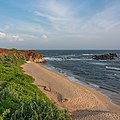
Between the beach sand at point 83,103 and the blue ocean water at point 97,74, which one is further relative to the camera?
the blue ocean water at point 97,74

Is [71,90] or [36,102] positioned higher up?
[36,102]

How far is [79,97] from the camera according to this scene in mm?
17750

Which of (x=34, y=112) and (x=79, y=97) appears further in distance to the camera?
(x=79, y=97)

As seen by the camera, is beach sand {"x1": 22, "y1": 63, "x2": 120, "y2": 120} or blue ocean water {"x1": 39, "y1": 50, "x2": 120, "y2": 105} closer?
beach sand {"x1": 22, "y1": 63, "x2": 120, "y2": 120}

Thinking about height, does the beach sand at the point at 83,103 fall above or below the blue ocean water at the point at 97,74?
above

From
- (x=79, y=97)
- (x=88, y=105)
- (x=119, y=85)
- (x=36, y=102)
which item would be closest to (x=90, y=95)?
(x=79, y=97)

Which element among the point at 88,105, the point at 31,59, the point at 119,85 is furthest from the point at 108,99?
the point at 31,59

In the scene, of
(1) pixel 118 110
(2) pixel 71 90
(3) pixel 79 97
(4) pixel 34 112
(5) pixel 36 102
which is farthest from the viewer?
(2) pixel 71 90

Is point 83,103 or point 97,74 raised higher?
point 83,103

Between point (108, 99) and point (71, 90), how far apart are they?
11.6 ft

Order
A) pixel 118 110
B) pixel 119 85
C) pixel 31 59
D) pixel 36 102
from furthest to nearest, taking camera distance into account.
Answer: pixel 31 59 < pixel 119 85 < pixel 118 110 < pixel 36 102

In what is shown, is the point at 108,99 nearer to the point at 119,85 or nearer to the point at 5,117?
the point at 119,85

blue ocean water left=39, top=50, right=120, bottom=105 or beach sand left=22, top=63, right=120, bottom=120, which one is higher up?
beach sand left=22, top=63, right=120, bottom=120

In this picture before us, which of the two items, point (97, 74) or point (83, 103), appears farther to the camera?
point (97, 74)
